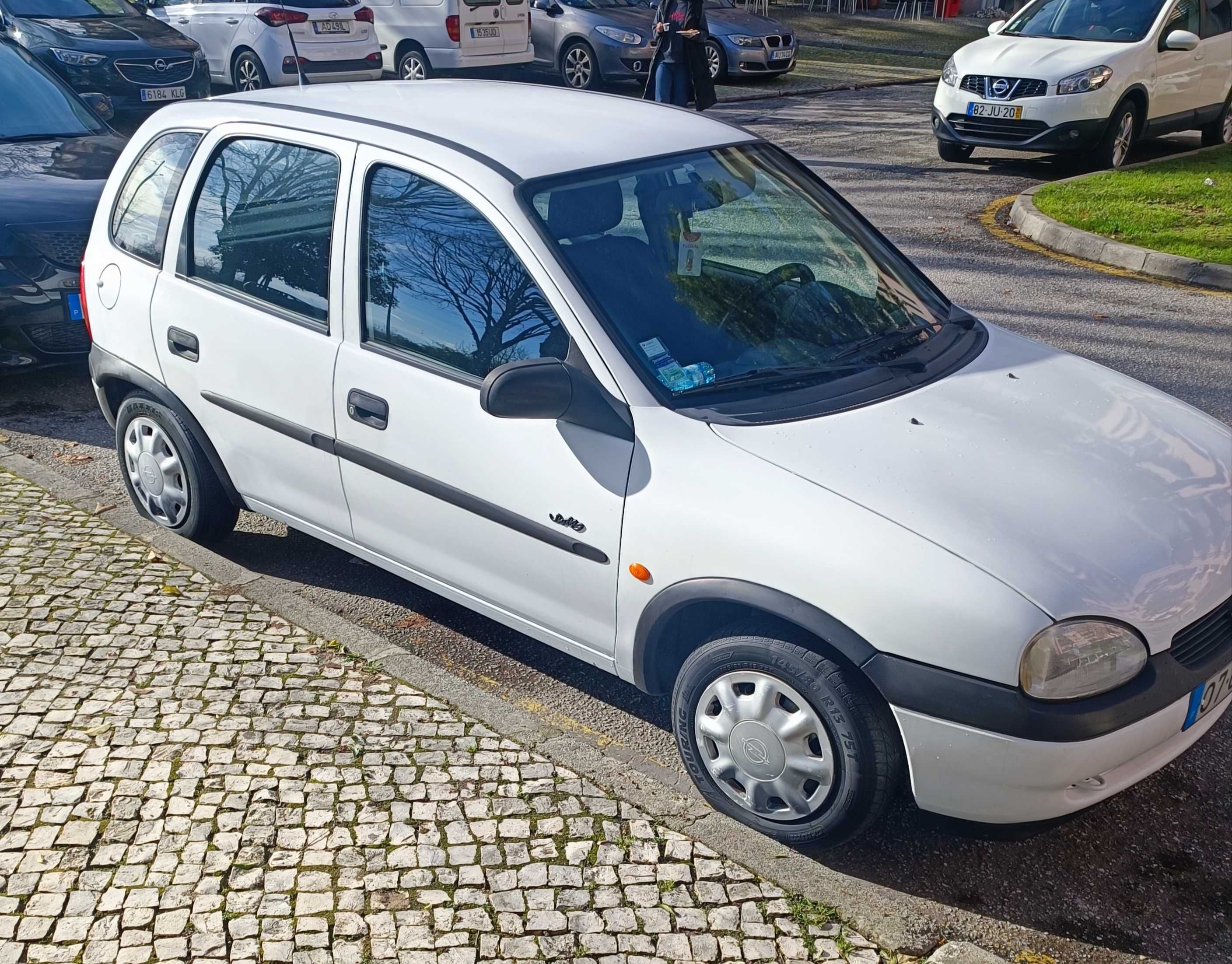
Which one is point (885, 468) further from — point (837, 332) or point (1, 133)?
point (1, 133)

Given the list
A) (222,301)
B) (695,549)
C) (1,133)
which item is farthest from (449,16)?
(695,549)

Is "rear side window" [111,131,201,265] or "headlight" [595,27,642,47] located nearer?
"rear side window" [111,131,201,265]

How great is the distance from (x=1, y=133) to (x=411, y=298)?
18.0 feet

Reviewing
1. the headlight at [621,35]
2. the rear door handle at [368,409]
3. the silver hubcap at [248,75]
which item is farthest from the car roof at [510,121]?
the headlight at [621,35]

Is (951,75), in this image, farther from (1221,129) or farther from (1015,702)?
(1015,702)

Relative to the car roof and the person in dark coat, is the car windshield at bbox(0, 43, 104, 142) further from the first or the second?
the person in dark coat

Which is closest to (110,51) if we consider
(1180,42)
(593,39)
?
(593,39)

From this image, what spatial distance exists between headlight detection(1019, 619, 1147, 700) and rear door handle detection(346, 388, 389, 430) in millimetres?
2099

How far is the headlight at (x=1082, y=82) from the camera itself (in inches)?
458

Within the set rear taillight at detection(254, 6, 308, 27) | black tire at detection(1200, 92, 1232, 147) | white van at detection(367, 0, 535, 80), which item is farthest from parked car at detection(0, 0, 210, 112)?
black tire at detection(1200, 92, 1232, 147)

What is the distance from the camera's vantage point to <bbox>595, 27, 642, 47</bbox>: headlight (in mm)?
17750

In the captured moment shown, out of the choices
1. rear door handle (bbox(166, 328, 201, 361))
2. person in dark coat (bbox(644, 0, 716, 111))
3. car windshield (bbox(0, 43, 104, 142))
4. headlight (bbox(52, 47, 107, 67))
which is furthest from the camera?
headlight (bbox(52, 47, 107, 67))

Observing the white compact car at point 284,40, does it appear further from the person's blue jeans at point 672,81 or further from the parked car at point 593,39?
the person's blue jeans at point 672,81

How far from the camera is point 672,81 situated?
513 inches
